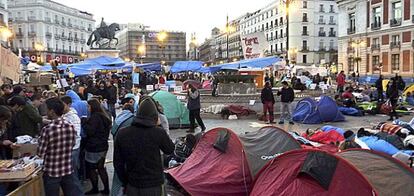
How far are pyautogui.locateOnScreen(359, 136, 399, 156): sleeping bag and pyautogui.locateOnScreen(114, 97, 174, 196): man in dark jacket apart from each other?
4968 millimetres

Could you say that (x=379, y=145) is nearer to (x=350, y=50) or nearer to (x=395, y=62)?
(x=395, y=62)

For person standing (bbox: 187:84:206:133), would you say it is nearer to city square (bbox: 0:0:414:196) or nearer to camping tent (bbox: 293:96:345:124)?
city square (bbox: 0:0:414:196)

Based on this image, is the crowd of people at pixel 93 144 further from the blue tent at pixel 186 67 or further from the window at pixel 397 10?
the window at pixel 397 10

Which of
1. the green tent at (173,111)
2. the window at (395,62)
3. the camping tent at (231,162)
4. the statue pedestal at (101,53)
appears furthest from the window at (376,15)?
the camping tent at (231,162)

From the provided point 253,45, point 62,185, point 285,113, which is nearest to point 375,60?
point 253,45

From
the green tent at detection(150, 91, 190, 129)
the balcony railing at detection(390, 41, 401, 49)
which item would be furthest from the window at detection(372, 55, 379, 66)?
the green tent at detection(150, 91, 190, 129)

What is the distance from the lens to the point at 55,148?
5.02m

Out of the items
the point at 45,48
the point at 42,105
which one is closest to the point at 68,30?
the point at 45,48

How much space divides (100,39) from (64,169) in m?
32.1

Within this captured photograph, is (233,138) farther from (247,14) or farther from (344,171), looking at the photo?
(247,14)

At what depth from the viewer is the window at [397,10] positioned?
45.2 metres

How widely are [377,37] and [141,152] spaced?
4913 cm

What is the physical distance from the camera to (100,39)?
3584 cm

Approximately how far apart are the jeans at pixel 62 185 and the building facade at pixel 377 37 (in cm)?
4139
